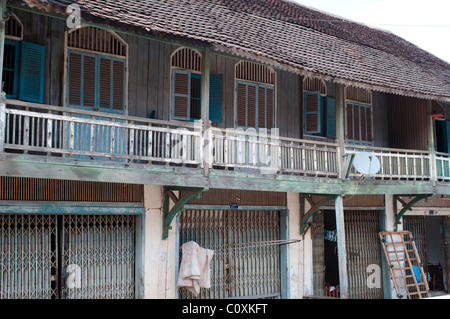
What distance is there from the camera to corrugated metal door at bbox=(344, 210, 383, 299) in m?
14.3

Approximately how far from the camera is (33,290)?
931 centimetres

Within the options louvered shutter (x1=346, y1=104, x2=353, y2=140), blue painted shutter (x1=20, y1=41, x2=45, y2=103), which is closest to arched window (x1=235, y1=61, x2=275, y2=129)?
louvered shutter (x1=346, y1=104, x2=353, y2=140)

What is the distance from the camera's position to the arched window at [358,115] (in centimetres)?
1434

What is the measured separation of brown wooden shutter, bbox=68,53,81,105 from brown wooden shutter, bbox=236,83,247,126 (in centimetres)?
359

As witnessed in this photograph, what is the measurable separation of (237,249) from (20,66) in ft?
18.9

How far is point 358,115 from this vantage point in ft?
47.9

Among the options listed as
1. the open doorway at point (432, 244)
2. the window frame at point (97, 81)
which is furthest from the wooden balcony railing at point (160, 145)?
the open doorway at point (432, 244)

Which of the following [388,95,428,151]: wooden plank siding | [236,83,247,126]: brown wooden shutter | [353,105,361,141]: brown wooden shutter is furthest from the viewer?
[388,95,428,151]: wooden plank siding

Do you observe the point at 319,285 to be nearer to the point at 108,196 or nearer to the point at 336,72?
the point at 336,72

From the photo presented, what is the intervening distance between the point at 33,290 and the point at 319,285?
688 centimetres

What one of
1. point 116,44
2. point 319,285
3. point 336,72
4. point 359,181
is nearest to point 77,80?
point 116,44

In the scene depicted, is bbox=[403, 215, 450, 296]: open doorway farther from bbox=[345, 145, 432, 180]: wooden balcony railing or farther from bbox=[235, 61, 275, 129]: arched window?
bbox=[235, 61, 275, 129]: arched window

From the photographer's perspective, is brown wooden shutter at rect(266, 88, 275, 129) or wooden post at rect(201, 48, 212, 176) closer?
wooden post at rect(201, 48, 212, 176)

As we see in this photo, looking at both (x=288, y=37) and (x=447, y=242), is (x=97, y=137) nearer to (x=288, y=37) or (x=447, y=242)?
(x=288, y=37)
